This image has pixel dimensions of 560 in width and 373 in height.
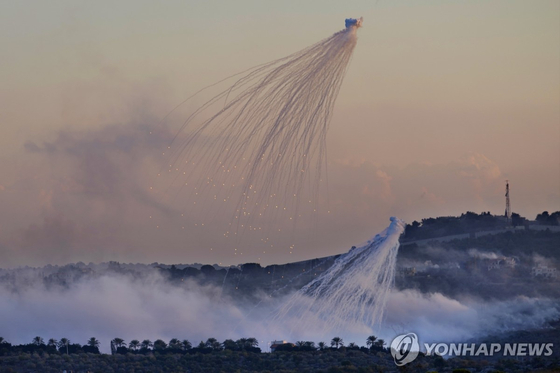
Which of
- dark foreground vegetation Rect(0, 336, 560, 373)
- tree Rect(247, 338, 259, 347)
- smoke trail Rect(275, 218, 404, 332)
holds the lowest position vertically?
smoke trail Rect(275, 218, 404, 332)

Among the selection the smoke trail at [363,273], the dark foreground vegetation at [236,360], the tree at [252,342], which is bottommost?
the smoke trail at [363,273]

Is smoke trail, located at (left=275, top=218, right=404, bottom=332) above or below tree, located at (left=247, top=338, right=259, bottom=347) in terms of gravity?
below

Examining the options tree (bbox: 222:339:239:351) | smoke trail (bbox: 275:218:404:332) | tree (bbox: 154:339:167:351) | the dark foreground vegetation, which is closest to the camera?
smoke trail (bbox: 275:218:404:332)

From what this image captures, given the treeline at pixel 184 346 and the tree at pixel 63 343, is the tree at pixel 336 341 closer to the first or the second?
the treeline at pixel 184 346

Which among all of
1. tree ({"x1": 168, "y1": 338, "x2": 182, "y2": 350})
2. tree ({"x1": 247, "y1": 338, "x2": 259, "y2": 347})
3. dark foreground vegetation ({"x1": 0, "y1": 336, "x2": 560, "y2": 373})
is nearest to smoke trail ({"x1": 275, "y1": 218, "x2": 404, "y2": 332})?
dark foreground vegetation ({"x1": 0, "y1": 336, "x2": 560, "y2": 373})

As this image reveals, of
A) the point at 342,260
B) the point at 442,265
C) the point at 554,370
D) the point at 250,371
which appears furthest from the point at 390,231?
the point at 442,265

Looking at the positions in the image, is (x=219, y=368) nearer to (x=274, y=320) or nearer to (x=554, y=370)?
(x=274, y=320)

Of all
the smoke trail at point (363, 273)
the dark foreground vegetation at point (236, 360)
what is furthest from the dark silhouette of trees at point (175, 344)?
the smoke trail at point (363, 273)

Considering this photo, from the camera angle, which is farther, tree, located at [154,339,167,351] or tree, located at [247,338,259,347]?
tree, located at [154,339,167,351]

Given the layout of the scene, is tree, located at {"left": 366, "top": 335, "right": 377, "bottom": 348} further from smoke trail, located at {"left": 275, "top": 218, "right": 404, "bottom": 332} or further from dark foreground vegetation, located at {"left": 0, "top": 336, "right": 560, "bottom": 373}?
smoke trail, located at {"left": 275, "top": 218, "right": 404, "bottom": 332}
